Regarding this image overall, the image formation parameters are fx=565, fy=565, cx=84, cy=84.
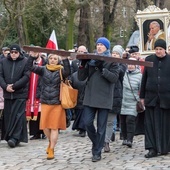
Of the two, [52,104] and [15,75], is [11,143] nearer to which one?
[15,75]

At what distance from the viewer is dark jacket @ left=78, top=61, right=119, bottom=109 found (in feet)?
30.2

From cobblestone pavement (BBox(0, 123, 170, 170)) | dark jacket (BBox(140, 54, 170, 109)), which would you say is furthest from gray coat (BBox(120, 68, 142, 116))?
dark jacket (BBox(140, 54, 170, 109))

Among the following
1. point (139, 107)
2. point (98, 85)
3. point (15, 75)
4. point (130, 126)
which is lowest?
point (130, 126)

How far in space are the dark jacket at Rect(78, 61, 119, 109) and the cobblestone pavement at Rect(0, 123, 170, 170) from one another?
3.16 ft

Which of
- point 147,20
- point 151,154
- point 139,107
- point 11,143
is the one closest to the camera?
point 151,154

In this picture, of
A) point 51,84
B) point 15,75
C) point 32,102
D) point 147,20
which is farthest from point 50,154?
point 147,20

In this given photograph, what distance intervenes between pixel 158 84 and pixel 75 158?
1917 mm

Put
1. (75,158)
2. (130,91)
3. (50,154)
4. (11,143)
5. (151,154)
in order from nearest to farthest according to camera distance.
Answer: (50,154) < (75,158) < (151,154) < (11,143) < (130,91)

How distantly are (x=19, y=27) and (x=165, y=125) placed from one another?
18.0 metres

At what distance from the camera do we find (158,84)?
9.80 meters

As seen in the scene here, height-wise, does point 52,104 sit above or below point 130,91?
below

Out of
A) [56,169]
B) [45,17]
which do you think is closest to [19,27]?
[45,17]

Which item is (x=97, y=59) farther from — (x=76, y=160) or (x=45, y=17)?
(x=45, y=17)

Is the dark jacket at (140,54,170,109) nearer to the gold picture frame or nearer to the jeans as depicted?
the jeans
